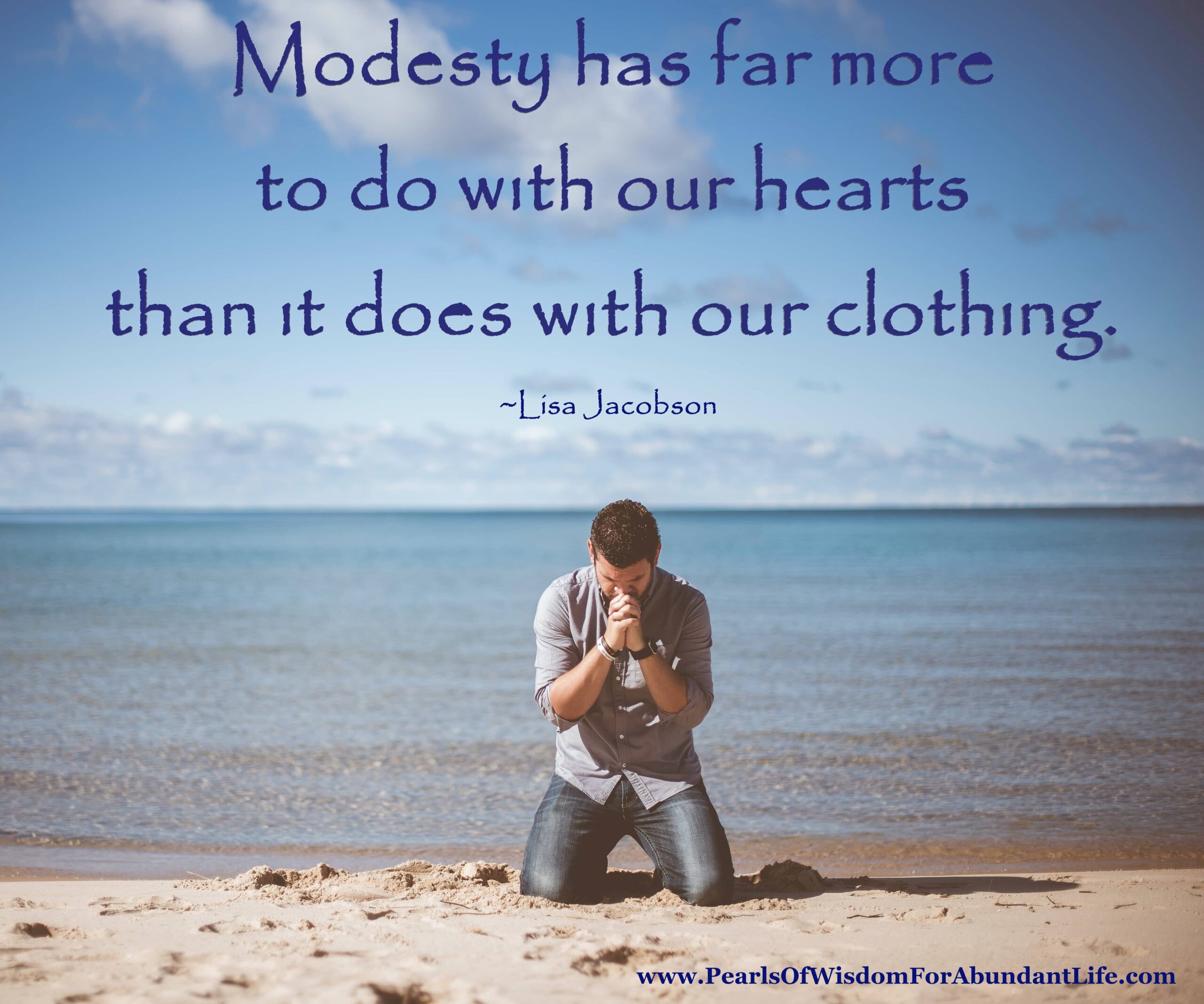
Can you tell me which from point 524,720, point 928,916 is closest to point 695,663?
point 928,916

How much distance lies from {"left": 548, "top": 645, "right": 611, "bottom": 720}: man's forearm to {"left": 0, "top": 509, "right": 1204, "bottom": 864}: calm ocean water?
233cm

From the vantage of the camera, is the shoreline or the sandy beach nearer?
the sandy beach

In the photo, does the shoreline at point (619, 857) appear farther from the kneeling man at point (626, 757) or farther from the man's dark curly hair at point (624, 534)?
the man's dark curly hair at point (624, 534)

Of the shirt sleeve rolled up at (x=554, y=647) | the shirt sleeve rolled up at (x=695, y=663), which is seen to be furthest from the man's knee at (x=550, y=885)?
the shirt sleeve rolled up at (x=695, y=663)

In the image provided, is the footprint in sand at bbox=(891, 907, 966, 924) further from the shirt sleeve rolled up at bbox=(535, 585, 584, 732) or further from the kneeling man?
the shirt sleeve rolled up at bbox=(535, 585, 584, 732)

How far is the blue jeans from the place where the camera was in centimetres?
464

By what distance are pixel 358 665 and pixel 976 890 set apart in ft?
34.1

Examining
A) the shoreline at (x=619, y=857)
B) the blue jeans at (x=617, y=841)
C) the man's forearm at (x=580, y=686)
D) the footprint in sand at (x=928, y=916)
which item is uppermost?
the man's forearm at (x=580, y=686)

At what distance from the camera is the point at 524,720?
10.1 metres

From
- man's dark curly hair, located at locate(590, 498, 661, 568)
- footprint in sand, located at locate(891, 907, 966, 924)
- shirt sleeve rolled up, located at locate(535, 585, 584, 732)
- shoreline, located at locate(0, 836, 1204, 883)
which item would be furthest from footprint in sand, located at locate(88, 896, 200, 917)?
footprint in sand, located at locate(891, 907, 966, 924)

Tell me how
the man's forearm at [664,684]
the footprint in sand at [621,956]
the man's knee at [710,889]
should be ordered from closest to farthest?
the footprint in sand at [621,956] < the man's forearm at [664,684] < the man's knee at [710,889]

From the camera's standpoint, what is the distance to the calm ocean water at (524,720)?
6910 mm

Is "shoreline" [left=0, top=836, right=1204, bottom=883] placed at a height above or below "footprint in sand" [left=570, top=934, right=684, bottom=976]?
below

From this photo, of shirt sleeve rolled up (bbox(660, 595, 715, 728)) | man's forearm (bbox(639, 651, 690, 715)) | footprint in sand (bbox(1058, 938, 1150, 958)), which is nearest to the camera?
footprint in sand (bbox(1058, 938, 1150, 958))
